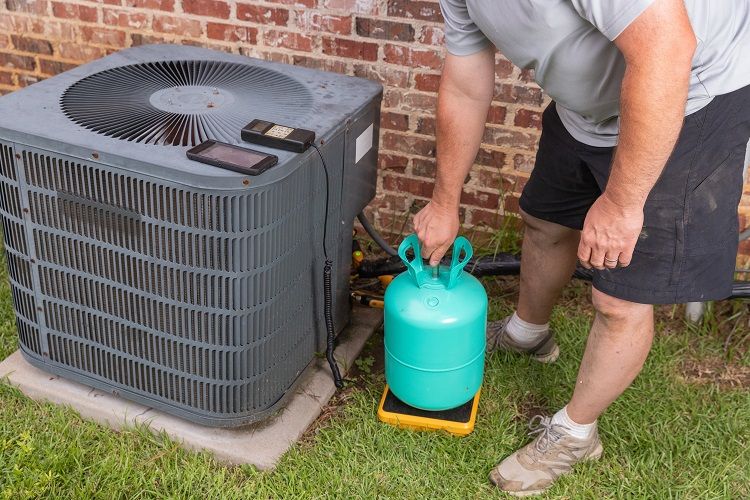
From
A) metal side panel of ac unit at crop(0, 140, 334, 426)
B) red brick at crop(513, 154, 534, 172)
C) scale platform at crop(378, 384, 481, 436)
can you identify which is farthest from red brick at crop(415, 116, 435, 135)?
scale platform at crop(378, 384, 481, 436)

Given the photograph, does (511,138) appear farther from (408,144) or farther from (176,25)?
(176,25)

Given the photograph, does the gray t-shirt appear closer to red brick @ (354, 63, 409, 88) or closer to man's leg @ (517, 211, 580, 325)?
man's leg @ (517, 211, 580, 325)

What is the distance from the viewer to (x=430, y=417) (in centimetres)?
248

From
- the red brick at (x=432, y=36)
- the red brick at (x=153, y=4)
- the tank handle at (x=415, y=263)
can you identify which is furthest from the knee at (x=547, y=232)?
the red brick at (x=153, y=4)

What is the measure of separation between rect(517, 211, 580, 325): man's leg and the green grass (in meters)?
0.19

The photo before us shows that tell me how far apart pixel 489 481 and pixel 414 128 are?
1.33m

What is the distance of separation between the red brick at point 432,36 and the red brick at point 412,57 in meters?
0.03

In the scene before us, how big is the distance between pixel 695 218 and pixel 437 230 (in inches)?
26.4

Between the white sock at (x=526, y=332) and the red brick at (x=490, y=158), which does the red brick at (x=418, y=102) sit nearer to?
the red brick at (x=490, y=158)

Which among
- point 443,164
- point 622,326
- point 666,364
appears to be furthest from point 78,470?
point 666,364

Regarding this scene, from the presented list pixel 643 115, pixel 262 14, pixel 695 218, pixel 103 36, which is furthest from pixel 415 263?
pixel 103 36

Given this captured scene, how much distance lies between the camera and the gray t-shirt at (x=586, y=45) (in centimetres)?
183

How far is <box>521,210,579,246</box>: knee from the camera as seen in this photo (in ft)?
8.26

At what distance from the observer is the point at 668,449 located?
244 cm
